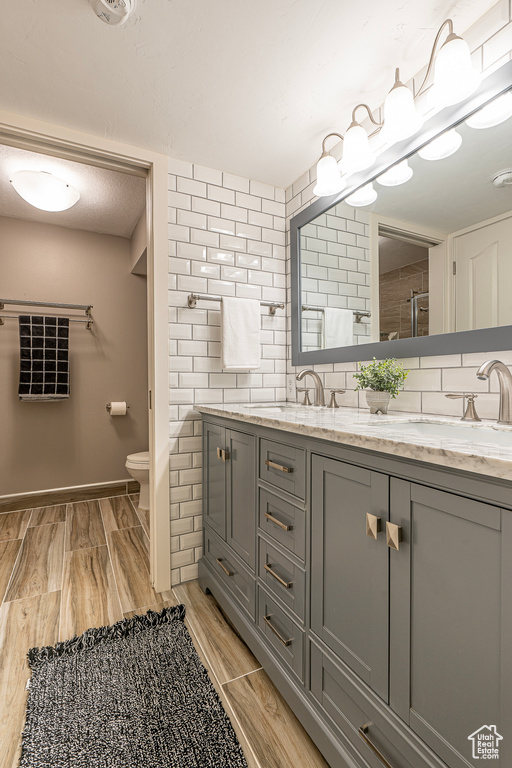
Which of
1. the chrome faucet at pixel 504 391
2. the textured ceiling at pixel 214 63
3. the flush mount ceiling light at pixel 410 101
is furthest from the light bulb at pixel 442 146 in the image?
the chrome faucet at pixel 504 391

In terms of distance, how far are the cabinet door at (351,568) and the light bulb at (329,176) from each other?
1.33 m

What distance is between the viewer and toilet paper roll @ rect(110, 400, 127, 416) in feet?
11.5

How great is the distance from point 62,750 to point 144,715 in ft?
0.77

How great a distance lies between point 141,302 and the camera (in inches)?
147

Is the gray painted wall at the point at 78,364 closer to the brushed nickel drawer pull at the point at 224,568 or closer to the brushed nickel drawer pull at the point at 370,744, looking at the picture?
the brushed nickel drawer pull at the point at 224,568

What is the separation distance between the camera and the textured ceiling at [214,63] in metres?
1.26

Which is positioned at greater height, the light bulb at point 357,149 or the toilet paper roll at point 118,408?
the light bulb at point 357,149

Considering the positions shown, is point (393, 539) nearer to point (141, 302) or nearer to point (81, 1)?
point (81, 1)

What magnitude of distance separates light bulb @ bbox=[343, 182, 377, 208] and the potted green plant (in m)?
0.77

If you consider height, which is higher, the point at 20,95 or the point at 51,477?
the point at 20,95

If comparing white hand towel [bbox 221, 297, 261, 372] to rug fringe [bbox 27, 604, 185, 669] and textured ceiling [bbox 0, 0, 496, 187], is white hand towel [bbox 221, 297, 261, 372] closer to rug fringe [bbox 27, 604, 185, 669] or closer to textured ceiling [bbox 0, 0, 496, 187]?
textured ceiling [bbox 0, 0, 496, 187]

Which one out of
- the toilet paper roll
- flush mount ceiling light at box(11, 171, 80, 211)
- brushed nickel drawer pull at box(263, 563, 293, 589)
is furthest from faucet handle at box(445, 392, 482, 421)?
the toilet paper roll

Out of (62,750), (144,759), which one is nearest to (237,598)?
(144,759)

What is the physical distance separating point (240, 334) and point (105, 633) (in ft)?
5.06
